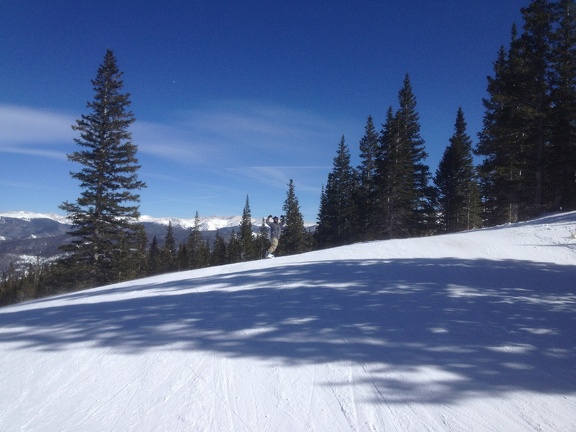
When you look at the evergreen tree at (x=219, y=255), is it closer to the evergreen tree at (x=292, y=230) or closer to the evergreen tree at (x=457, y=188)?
the evergreen tree at (x=292, y=230)

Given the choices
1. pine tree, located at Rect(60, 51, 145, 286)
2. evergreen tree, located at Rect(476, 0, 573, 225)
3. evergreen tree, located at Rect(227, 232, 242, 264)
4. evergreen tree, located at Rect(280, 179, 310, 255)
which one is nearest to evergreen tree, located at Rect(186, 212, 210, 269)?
evergreen tree, located at Rect(227, 232, 242, 264)

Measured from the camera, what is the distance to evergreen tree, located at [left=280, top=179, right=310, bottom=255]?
36.7 meters

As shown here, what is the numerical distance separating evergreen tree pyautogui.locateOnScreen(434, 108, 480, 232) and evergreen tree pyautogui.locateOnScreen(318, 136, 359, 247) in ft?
28.9

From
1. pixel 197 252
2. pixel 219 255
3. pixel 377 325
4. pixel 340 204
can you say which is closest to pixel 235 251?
pixel 219 255

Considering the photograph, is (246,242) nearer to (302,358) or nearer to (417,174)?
(417,174)

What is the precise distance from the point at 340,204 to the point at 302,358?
30.7 metres

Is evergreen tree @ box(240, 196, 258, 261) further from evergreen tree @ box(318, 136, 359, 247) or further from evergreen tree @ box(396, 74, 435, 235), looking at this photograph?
evergreen tree @ box(396, 74, 435, 235)

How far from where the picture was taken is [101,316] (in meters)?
4.64

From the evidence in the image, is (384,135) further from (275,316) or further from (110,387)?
(110,387)

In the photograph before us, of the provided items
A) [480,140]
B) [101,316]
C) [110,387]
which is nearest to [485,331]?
[110,387]

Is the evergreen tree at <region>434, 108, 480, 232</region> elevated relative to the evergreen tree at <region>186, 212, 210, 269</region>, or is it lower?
elevated

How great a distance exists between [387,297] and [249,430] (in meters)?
3.38

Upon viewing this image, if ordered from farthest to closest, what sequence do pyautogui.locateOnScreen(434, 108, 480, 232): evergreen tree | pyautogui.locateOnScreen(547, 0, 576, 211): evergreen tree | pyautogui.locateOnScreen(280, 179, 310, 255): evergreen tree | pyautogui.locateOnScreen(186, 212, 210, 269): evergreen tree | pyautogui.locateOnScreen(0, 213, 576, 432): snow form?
pyautogui.locateOnScreen(186, 212, 210, 269): evergreen tree → pyautogui.locateOnScreen(280, 179, 310, 255): evergreen tree → pyautogui.locateOnScreen(434, 108, 480, 232): evergreen tree → pyautogui.locateOnScreen(547, 0, 576, 211): evergreen tree → pyautogui.locateOnScreen(0, 213, 576, 432): snow

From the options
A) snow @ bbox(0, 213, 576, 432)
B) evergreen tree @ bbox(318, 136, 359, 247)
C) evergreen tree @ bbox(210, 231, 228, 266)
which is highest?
evergreen tree @ bbox(318, 136, 359, 247)
